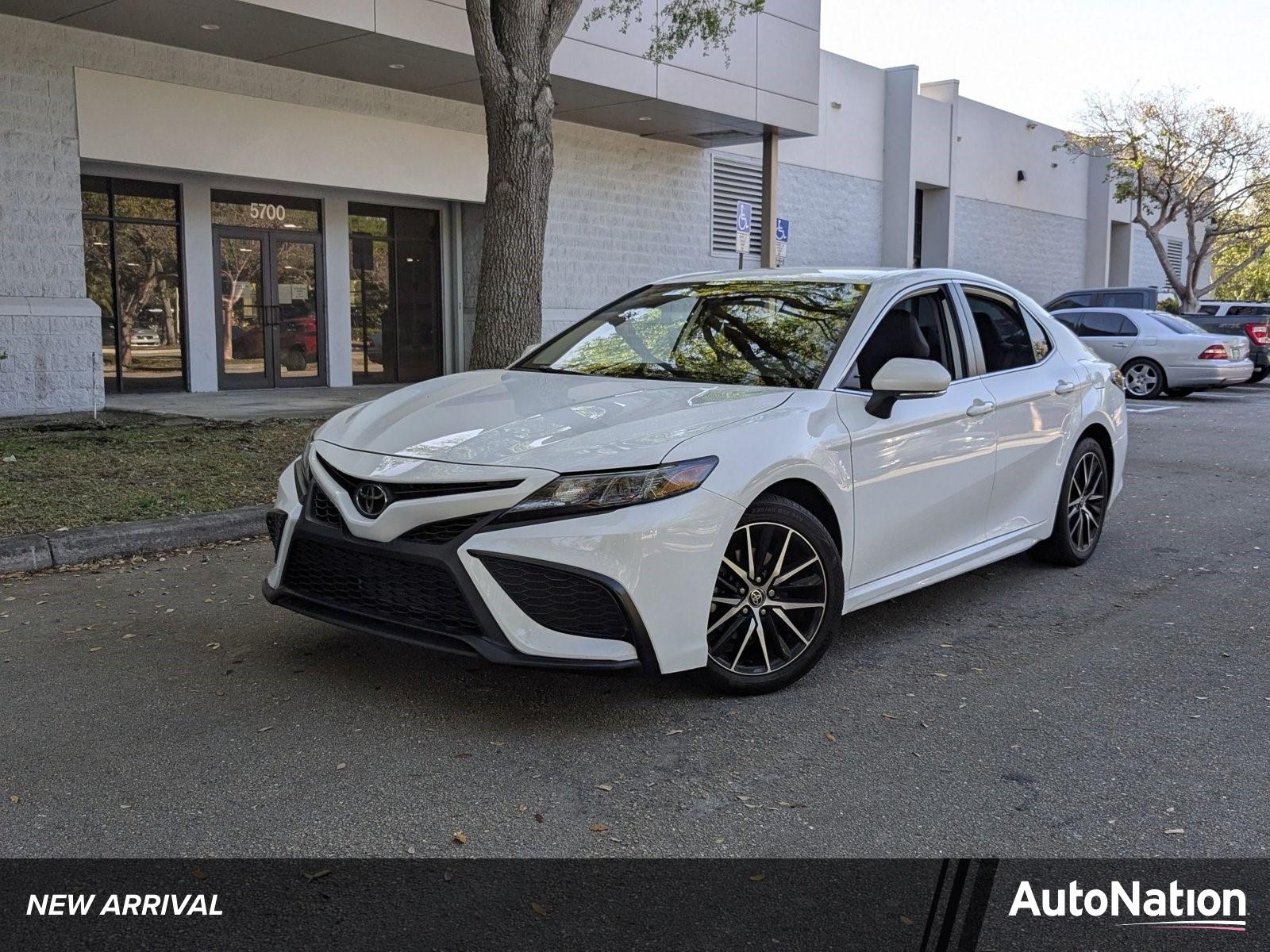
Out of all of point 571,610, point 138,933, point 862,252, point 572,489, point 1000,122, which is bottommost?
point 138,933

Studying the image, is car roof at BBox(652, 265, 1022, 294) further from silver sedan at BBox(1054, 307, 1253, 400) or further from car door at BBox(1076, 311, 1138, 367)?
car door at BBox(1076, 311, 1138, 367)

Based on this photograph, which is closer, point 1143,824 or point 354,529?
point 1143,824

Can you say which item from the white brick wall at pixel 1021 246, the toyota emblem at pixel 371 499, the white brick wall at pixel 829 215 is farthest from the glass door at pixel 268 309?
the white brick wall at pixel 1021 246

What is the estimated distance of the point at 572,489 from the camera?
3844 mm

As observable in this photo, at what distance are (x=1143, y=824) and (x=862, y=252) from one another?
2609 centimetres

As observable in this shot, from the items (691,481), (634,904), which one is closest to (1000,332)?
(691,481)

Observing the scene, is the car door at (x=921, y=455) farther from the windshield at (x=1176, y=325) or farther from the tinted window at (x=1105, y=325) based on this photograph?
the windshield at (x=1176, y=325)

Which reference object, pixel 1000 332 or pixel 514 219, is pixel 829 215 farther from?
pixel 1000 332

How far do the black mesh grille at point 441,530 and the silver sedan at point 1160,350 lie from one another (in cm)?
1607

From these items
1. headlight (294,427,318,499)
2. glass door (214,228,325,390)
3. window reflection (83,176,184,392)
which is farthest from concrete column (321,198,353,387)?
headlight (294,427,318,499)

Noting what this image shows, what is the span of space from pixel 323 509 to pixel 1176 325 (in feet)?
59.6

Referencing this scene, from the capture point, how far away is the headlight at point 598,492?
383 cm

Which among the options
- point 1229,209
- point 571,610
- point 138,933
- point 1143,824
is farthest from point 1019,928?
point 1229,209

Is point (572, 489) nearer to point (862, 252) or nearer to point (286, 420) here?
point (286, 420)
